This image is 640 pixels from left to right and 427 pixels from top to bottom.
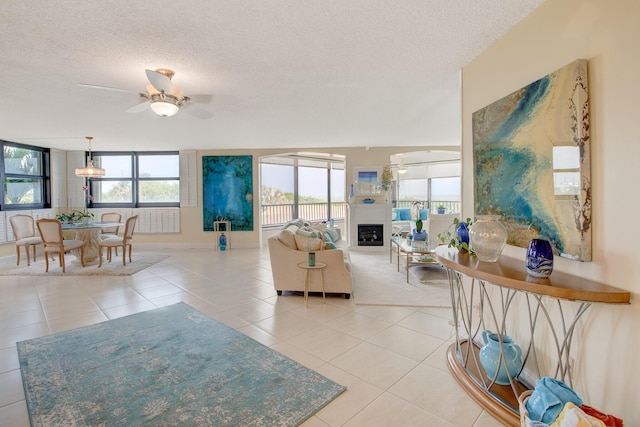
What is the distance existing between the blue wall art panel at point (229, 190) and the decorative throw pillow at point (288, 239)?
13.1ft

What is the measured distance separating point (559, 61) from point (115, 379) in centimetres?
359

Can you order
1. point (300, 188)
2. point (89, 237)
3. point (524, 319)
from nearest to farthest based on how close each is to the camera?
1. point (524, 319)
2. point (89, 237)
3. point (300, 188)

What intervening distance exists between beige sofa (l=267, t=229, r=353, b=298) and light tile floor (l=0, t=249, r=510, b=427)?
6.9 inches

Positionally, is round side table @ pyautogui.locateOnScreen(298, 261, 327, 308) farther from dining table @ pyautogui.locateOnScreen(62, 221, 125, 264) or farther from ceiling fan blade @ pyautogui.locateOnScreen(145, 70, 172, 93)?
dining table @ pyautogui.locateOnScreen(62, 221, 125, 264)

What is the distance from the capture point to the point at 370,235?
7441mm

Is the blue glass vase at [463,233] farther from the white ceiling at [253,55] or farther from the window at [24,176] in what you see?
the window at [24,176]

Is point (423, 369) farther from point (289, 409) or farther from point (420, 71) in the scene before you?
point (420, 71)

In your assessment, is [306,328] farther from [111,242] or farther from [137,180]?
[137,180]

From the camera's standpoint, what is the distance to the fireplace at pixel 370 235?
744 centimetres

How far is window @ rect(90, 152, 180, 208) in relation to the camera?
7.89 metres

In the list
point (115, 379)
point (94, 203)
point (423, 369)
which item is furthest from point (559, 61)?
point (94, 203)

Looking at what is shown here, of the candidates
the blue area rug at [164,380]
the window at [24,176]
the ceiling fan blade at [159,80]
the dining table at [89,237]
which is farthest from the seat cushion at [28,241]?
the ceiling fan blade at [159,80]

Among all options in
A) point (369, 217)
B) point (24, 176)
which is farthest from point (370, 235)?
point (24, 176)

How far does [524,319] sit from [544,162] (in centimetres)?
109
